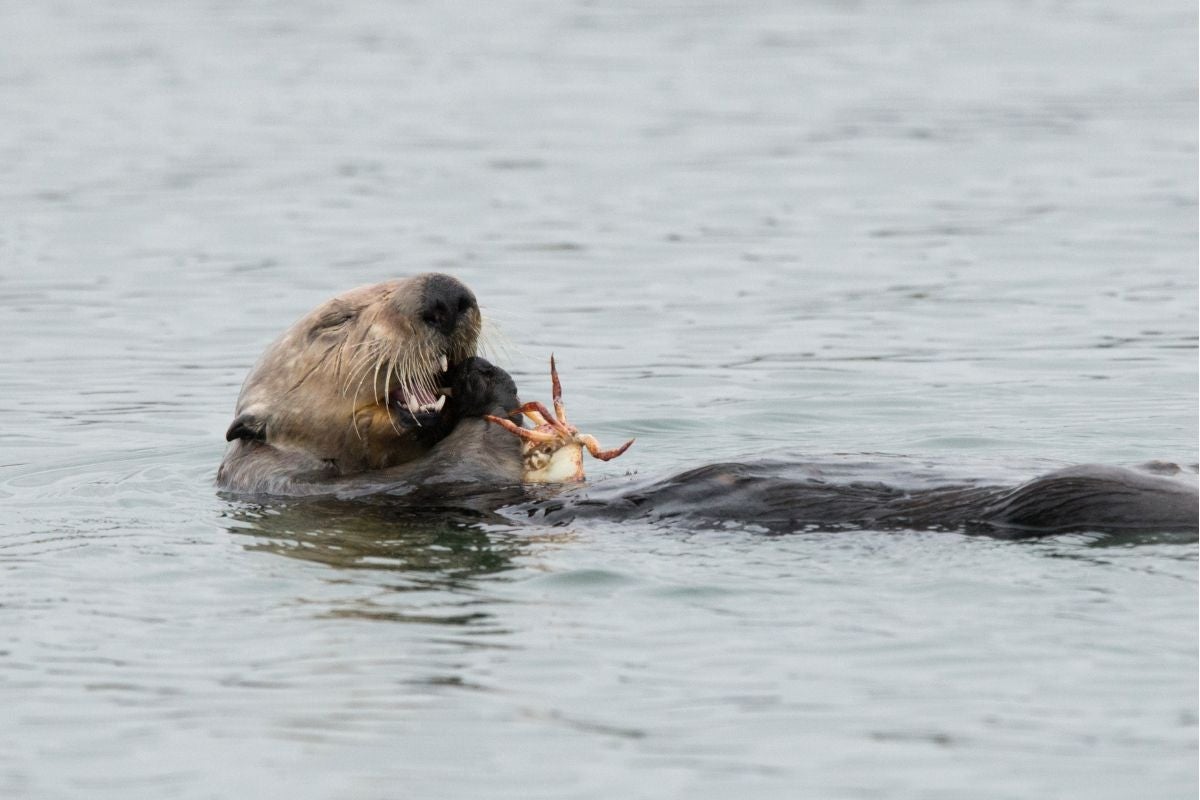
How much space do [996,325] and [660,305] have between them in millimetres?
1975

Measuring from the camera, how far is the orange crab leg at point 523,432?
5977mm

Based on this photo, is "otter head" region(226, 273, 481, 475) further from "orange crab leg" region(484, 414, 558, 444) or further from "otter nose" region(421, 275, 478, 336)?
"orange crab leg" region(484, 414, 558, 444)

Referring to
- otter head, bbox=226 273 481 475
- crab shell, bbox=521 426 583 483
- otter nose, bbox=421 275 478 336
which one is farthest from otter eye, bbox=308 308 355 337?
crab shell, bbox=521 426 583 483

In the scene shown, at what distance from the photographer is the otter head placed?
6.14 m

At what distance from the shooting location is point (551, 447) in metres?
6.15

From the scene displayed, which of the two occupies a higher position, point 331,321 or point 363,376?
point 331,321

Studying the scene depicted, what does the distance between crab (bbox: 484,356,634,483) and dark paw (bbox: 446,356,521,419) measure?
5 cm

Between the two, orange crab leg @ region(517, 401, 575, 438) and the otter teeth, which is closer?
orange crab leg @ region(517, 401, 575, 438)

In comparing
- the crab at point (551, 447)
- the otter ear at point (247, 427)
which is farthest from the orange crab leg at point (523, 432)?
the otter ear at point (247, 427)

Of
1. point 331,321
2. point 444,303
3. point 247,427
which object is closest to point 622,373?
point 331,321

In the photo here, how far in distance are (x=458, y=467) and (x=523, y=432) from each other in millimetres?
255

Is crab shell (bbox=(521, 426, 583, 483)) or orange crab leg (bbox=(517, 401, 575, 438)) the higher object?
orange crab leg (bbox=(517, 401, 575, 438))

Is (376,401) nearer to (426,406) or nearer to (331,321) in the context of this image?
(426,406)

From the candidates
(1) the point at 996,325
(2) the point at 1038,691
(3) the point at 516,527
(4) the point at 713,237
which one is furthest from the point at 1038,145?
(2) the point at 1038,691
